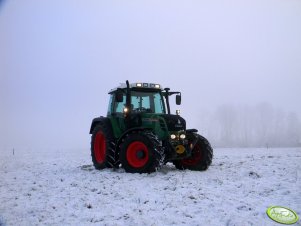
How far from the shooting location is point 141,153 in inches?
455

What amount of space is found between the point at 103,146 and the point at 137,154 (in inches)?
121

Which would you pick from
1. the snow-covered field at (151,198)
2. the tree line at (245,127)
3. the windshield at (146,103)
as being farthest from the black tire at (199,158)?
the tree line at (245,127)

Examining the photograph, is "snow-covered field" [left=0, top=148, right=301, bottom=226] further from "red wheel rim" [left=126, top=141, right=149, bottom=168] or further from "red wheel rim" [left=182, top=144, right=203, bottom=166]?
"red wheel rim" [left=182, top=144, right=203, bottom=166]

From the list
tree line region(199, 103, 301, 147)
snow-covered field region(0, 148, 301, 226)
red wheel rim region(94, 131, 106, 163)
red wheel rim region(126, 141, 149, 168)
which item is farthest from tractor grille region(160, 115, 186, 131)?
tree line region(199, 103, 301, 147)

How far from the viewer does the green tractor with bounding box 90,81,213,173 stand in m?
11.6

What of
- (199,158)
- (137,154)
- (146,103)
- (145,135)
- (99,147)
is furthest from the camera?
(99,147)

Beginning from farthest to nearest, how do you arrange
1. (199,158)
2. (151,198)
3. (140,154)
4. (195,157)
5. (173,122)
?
(195,157) < (199,158) < (173,122) < (140,154) < (151,198)

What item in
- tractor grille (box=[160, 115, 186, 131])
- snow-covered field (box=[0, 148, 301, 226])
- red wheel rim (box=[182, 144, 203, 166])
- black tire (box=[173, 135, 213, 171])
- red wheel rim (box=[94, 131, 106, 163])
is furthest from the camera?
red wheel rim (box=[94, 131, 106, 163])

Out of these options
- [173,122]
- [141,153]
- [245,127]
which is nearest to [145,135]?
[141,153]

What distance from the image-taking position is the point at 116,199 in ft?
27.0

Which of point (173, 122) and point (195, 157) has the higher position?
point (173, 122)

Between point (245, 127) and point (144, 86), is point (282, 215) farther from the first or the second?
point (245, 127)

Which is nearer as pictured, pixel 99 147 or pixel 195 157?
pixel 195 157

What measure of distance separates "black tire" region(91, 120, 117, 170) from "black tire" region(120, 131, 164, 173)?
1049 mm
